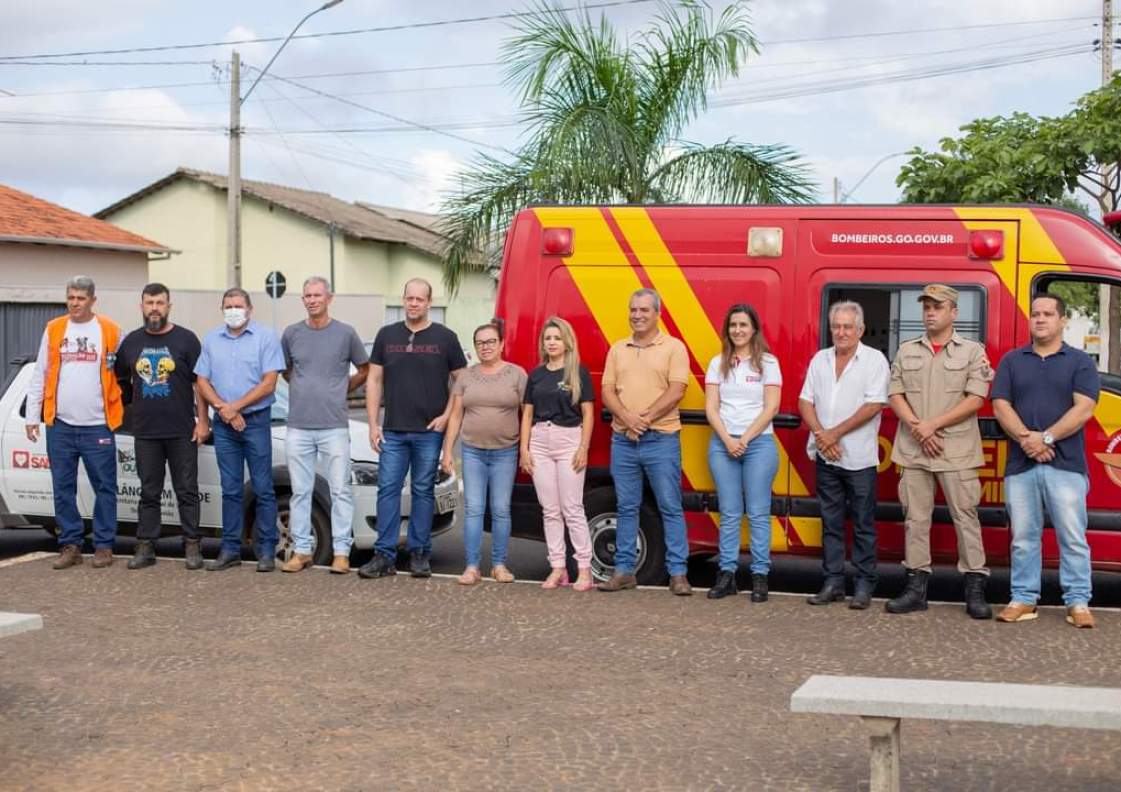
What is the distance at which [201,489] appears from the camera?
10.1m

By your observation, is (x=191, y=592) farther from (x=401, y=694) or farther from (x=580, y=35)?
(x=580, y=35)

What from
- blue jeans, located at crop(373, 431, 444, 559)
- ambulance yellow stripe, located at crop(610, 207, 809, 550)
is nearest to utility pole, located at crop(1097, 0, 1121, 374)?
ambulance yellow stripe, located at crop(610, 207, 809, 550)

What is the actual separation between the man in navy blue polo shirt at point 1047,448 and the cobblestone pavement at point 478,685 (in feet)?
0.93

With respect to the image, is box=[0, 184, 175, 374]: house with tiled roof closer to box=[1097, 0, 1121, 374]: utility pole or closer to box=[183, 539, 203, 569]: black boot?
box=[183, 539, 203, 569]: black boot

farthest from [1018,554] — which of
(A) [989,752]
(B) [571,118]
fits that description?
(B) [571,118]

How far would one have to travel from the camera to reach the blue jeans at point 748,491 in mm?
8531

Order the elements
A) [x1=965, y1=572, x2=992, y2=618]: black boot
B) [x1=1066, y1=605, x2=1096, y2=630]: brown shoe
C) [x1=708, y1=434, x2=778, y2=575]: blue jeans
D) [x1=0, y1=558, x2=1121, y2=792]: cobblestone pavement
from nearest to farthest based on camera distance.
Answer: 1. [x1=0, y1=558, x2=1121, y2=792]: cobblestone pavement
2. [x1=1066, y1=605, x2=1096, y2=630]: brown shoe
3. [x1=965, y1=572, x2=992, y2=618]: black boot
4. [x1=708, y1=434, x2=778, y2=575]: blue jeans

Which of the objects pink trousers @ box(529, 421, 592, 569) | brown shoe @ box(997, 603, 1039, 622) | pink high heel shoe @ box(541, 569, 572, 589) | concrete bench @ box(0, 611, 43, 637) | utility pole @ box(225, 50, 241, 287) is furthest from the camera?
Answer: utility pole @ box(225, 50, 241, 287)

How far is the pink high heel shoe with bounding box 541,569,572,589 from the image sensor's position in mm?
9016

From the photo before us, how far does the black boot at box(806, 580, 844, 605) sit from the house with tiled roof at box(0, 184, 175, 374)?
17209 millimetres

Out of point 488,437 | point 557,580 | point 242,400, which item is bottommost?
point 557,580

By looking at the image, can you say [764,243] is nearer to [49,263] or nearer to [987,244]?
[987,244]

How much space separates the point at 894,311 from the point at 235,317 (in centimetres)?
427

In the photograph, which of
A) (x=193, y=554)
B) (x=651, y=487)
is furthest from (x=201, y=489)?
(x=651, y=487)
